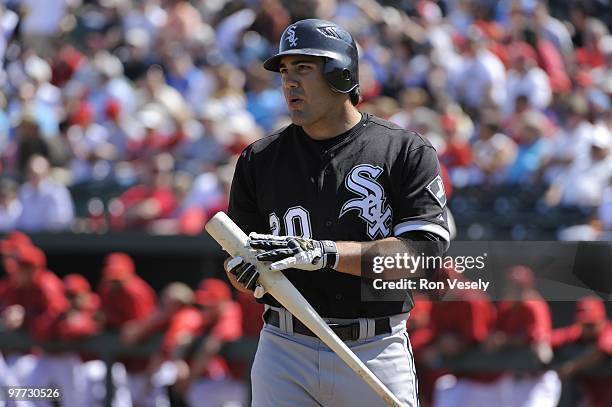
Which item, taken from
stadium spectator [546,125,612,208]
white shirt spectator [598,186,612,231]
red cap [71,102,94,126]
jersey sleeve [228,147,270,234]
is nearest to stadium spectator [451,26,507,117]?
stadium spectator [546,125,612,208]

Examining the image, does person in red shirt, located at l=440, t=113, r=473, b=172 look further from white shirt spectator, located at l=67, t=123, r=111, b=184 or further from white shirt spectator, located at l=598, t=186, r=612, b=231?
white shirt spectator, located at l=67, t=123, r=111, b=184

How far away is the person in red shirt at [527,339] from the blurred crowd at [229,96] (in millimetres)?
1833

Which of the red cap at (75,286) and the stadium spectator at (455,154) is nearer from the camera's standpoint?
the red cap at (75,286)

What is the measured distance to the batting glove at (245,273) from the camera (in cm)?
383

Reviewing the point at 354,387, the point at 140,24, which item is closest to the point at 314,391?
the point at 354,387

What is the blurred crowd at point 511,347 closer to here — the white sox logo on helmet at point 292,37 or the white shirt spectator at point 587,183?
the white shirt spectator at point 587,183

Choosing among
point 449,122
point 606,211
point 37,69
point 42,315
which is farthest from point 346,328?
point 37,69

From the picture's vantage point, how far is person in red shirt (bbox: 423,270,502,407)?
7.19m

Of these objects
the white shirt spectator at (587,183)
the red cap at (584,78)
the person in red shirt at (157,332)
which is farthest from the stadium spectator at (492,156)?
the person in red shirt at (157,332)

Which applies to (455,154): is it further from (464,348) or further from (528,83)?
(464,348)

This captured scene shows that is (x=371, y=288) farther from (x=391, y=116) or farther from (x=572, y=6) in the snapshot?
(x=572, y=6)

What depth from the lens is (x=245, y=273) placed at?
3.83 meters

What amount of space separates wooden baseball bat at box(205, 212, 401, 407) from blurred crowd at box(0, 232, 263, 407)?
3.60 meters

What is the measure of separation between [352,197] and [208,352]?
3.72 metres
